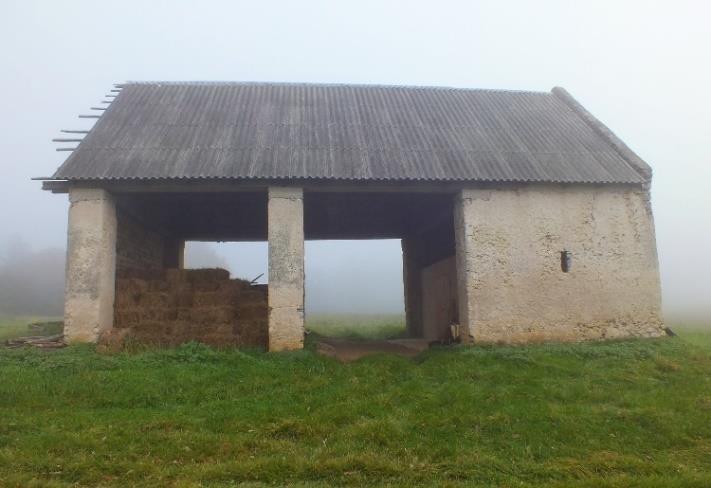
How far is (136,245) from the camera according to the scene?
13.3 metres

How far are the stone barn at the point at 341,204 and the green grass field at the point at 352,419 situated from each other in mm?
1258

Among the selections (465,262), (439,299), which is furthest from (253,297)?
(439,299)

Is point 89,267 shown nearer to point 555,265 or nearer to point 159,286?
point 159,286

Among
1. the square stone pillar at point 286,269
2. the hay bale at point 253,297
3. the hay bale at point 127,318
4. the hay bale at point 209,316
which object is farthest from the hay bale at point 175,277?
the square stone pillar at point 286,269

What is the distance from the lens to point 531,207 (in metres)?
11.8

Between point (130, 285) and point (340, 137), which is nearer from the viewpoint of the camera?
point (130, 285)

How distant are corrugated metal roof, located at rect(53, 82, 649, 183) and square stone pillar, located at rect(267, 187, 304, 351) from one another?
2.01ft

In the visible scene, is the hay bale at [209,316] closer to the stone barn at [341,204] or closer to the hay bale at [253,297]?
the stone barn at [341,204]

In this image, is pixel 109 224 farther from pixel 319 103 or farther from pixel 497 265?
pixel 497 265

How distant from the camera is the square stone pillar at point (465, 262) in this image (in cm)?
1119

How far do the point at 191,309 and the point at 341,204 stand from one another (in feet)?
16.7

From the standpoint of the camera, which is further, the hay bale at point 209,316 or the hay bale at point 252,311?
the hay bale at point 252,311

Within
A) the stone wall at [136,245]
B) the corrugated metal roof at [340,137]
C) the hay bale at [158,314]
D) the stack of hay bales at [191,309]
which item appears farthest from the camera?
the stone wall at [136,245]

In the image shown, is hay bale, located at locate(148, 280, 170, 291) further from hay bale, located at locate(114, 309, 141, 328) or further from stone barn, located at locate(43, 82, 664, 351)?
hay bale, located at locate(114, 309, 141, 328)
